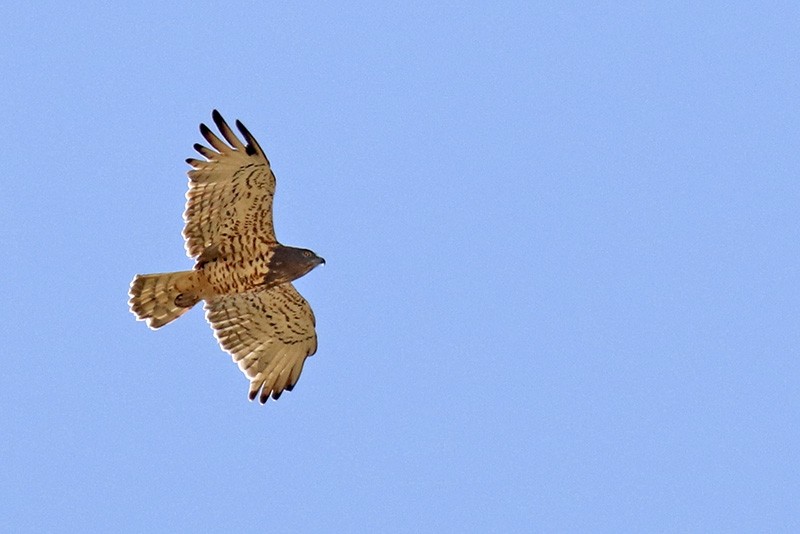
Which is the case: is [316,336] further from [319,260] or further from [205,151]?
[205,151]

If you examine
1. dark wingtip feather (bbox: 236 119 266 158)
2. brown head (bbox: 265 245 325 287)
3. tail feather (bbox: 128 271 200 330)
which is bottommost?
tail feather (bbox: 128 271 200 330)

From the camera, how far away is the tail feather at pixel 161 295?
18.4 metres

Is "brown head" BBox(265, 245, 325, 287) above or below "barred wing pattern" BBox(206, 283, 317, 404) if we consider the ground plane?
above

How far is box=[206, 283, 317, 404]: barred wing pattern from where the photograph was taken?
63.1 feet

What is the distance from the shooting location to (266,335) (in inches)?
762

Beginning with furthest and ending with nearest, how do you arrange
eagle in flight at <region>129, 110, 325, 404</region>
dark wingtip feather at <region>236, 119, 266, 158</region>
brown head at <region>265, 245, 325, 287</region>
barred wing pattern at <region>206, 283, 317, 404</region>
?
barred wing pattern at <region>206, 283, 317, 404</region>, brown head at <region>265, 245, 325, 287</region>, eagle in flight at <region>129, 110, 325, 404</region>, dark wingtip feather at <region>236, 119, 266, 158</region>

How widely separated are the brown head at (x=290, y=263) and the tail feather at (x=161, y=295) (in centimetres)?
92

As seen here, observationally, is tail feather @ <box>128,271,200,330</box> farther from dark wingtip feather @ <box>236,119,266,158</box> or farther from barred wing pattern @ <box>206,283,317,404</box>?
dark wingtip feather @ <box>236,119,266,158</box>

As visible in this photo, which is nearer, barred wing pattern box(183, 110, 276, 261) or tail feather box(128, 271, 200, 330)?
barred wing pattern box(183, 110, 276, 261)

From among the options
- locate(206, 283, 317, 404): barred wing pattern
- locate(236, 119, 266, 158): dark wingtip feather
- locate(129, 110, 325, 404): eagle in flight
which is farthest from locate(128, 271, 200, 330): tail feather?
locate(236, 119, 266, 158): dark wingtip feather

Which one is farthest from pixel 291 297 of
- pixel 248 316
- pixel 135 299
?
pixel 135 299

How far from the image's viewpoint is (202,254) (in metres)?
18.4

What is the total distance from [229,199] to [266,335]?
6.78 ft

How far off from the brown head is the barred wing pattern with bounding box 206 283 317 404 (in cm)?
71
